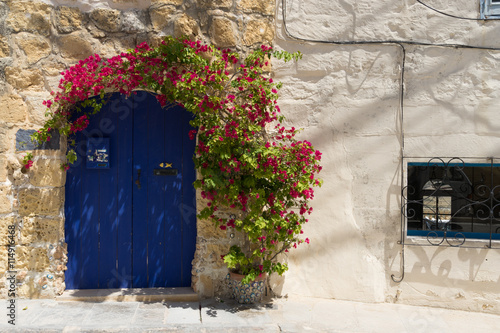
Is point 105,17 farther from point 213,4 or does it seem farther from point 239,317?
point 239,317

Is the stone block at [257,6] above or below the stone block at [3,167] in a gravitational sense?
above

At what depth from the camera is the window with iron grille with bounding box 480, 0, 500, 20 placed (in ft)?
13.5

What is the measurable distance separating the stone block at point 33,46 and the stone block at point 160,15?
98 cm

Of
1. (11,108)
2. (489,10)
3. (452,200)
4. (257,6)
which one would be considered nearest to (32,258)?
(11,108)

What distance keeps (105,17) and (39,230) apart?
2.02m

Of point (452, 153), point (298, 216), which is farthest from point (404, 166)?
point (298, 216)

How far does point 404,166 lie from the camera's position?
421 cm

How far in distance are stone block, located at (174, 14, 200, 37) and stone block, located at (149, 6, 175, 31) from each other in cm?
10

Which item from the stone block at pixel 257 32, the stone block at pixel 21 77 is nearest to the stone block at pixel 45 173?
the stone block at pixel 21 77

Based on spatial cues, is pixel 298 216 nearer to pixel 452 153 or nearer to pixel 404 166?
pixel 404 166

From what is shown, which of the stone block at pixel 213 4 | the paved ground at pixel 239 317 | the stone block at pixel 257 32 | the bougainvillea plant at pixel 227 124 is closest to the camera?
the paved ground at pixel 239 317

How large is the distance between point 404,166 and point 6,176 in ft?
12.0

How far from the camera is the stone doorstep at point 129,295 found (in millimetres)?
4055

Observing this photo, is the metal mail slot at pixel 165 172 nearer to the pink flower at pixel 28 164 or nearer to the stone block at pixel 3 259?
the pink flower at pixel 28 164
